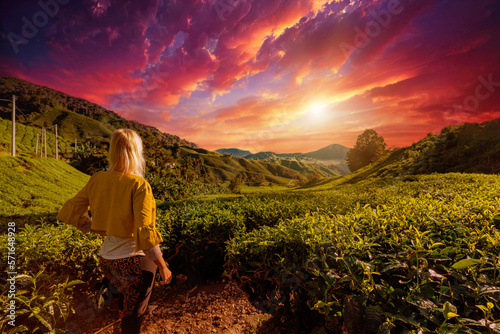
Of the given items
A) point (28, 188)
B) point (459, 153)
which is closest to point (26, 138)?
point (28, 188)

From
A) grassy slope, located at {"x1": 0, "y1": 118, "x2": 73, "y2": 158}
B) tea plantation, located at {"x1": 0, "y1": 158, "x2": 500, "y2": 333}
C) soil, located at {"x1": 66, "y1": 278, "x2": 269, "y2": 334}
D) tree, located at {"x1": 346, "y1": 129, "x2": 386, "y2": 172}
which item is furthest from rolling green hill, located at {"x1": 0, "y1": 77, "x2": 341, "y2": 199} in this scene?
tree, located at {"x1": 346, "y1": 129, "x2": 386, "y2": 172}

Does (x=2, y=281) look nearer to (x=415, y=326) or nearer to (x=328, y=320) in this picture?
(x=328, y=320)

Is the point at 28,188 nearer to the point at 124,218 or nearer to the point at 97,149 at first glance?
the point at 97,149

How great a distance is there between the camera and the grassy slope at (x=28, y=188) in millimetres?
12061

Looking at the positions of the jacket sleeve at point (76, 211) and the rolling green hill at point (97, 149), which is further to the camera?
the rolling green hill at point (97, 149)

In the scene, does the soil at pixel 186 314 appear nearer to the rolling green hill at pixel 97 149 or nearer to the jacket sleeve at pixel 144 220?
the jacket sleeve at pixel 144 220

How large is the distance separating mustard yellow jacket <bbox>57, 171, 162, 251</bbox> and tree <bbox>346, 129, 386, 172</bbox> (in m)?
55.5

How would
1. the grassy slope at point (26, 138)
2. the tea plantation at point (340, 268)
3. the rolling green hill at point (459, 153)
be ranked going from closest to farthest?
1. the tea plantation at point (340, 268)
2. the rolling green hill at point (459, 153)
3. the grassy slope at point (26, 138)

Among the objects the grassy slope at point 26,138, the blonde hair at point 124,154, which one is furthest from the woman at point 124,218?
the grassy slope at point 26,138

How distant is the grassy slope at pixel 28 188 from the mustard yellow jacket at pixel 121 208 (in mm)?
12942

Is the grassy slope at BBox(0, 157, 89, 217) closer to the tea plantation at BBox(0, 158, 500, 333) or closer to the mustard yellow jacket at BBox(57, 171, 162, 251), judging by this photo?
the tea plantation at BBox(0, 158, 500, 333)

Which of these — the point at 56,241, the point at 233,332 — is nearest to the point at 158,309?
the point at 233,332

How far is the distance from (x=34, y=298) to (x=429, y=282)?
A: 4.22 metres

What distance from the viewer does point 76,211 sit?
8.66 ft
